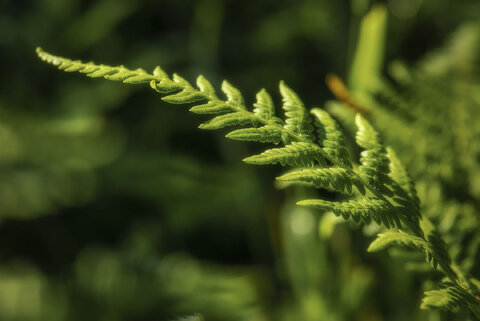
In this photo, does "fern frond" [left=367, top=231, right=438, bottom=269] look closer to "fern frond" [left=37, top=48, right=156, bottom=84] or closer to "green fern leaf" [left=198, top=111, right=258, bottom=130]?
"green fern leaf" [left=198, top=111, right=258, bottom=130]

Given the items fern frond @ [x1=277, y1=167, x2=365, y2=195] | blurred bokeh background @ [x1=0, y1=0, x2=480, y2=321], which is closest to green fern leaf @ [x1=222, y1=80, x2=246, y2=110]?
fern frond @ [x1=277, y1=167, x2=365, y2=195]

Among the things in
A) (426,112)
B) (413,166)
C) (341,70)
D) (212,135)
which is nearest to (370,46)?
(426,112)

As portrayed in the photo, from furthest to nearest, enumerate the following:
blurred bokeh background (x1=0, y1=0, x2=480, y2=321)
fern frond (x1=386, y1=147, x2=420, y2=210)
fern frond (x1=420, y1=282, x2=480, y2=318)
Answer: blurred bokeh background (x1=0, y1=0, x2=480, y2=321)
fern frond (x1=386, y1=147, x2=420, y2=210)
fern frond (x1=420, y1=282, x2=480, y2=318)

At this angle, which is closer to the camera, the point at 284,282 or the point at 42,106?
the point at 284,282

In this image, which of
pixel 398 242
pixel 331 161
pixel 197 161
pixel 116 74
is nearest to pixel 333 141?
pixel 331 161

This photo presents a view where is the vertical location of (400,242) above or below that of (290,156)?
below

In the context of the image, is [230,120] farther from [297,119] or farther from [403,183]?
[403,183]

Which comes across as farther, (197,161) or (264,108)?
(197,161)

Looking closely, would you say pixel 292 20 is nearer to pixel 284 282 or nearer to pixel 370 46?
pixel 370 46
